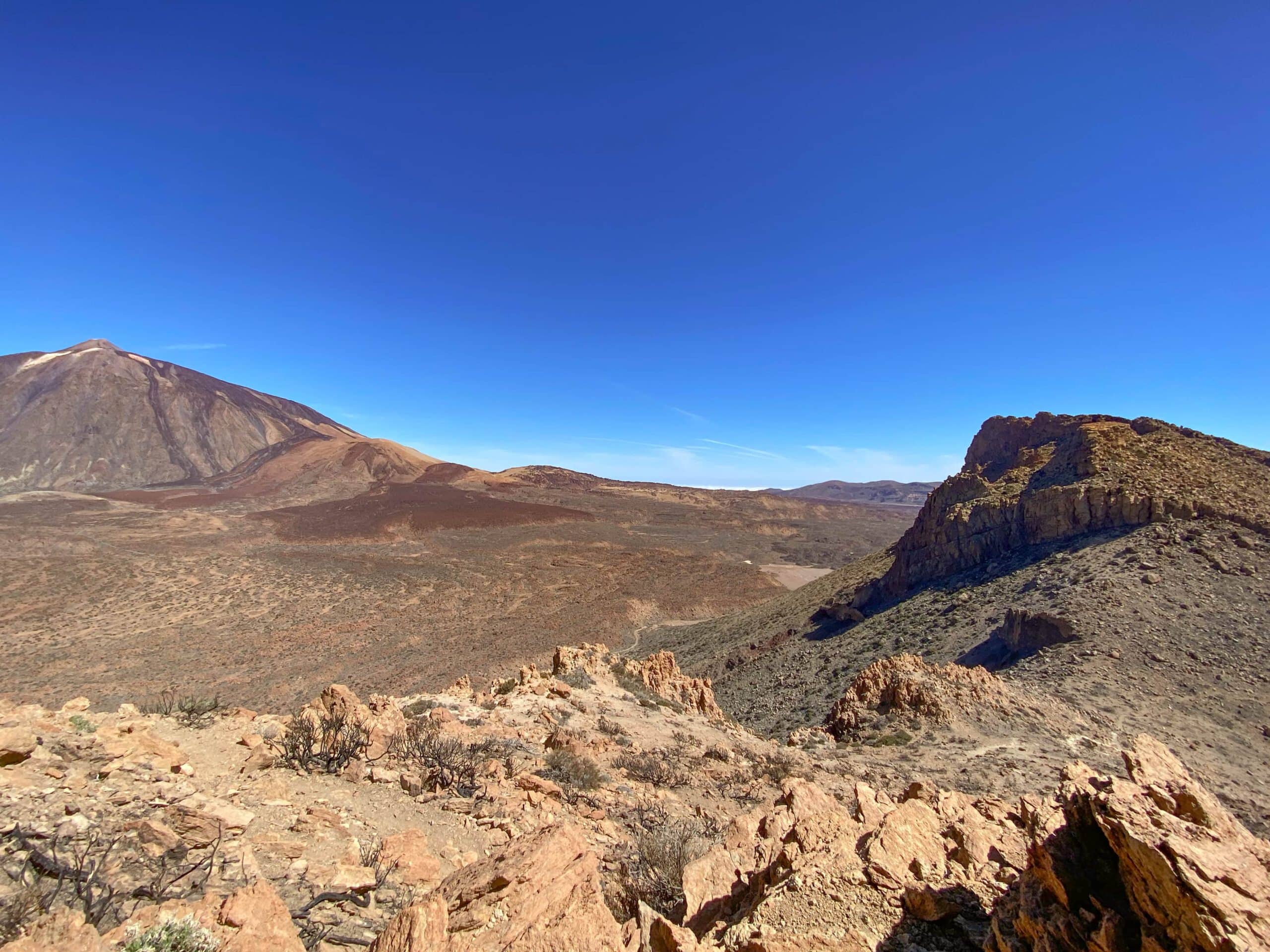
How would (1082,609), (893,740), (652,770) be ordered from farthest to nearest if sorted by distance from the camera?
(1082,609) < (893,740) < (652,770)

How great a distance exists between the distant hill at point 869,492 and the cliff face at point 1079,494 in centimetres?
10478

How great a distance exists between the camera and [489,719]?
805cm

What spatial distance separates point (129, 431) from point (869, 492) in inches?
5827

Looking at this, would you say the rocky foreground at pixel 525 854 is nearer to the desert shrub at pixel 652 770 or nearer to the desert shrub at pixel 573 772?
the desert shrub at pixel 573 772

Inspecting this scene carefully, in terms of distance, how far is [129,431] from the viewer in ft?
257

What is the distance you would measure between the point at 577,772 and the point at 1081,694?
9.92m

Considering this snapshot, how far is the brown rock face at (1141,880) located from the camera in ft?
6.87

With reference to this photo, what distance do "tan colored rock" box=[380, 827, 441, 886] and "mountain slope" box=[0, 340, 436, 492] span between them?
7917 cm

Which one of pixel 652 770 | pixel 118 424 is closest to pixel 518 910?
pixel 652 770

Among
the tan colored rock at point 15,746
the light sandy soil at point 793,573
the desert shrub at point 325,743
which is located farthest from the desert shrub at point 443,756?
the light sandy soil at point 793,573

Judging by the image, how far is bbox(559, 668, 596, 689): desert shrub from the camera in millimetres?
10984

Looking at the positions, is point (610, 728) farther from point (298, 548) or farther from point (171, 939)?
point (298, 548)

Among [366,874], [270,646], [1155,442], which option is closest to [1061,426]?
[1155,442]

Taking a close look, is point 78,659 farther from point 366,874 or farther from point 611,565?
point 611,565
